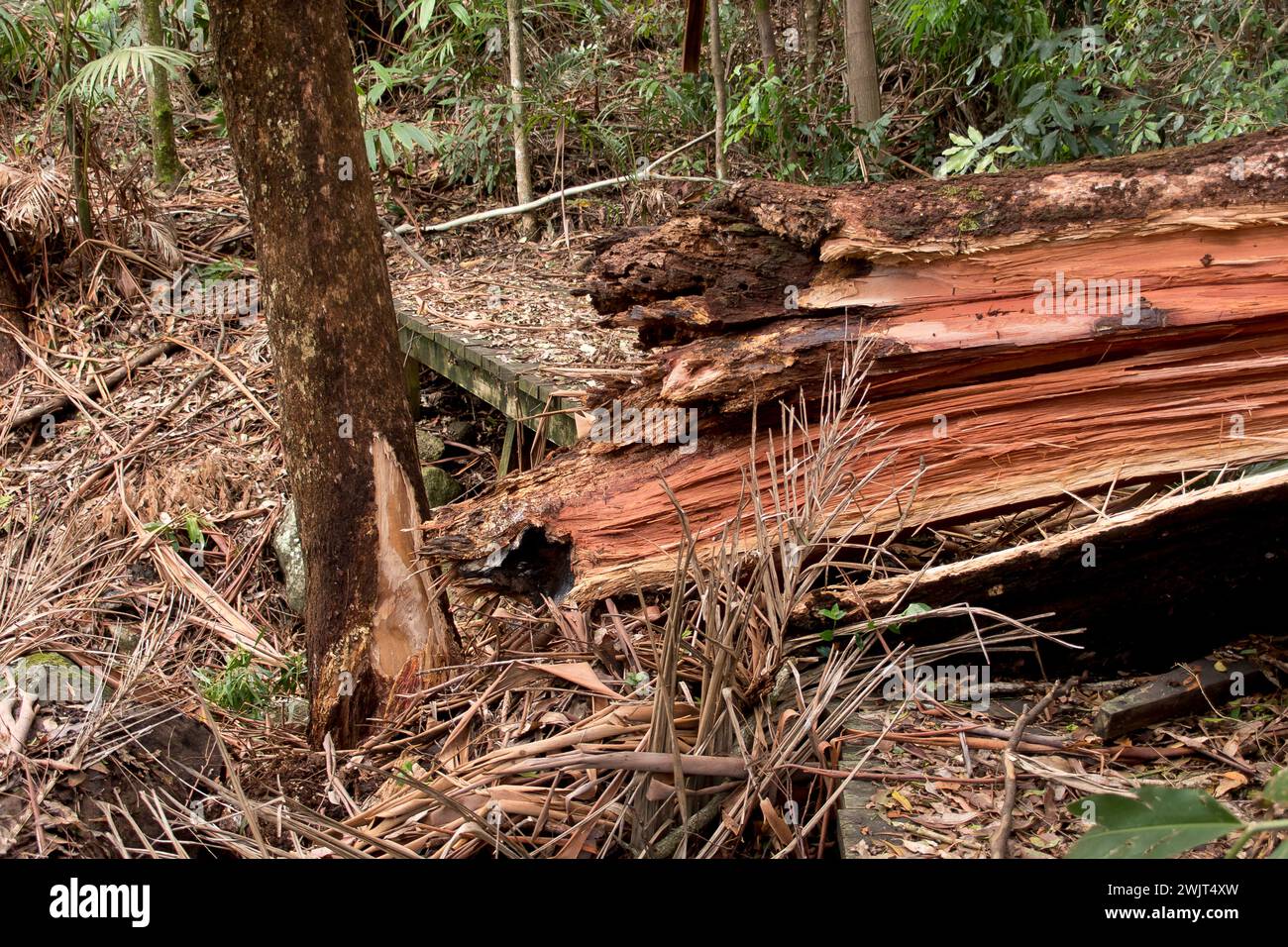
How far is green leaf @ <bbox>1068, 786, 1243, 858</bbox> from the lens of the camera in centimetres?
132

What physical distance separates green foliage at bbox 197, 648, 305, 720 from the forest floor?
0.01 metres

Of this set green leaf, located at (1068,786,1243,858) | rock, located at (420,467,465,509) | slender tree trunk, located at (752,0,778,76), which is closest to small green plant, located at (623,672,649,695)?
green leaf, located at (1068,786,1243,858)

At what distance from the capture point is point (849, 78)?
682 centimetres

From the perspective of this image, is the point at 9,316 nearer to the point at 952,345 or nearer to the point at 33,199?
the point at 33,199

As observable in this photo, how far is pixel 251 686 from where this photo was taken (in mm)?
4805

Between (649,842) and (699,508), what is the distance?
132cm

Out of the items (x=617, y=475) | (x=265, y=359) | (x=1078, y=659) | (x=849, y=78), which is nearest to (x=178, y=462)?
(x=265, y=359)

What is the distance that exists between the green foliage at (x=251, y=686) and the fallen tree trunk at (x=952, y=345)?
5.00ft

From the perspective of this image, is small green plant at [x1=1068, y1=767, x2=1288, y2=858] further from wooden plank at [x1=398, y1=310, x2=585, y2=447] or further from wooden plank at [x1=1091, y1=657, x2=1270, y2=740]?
wooden plank at [x1=398, y1=310, x2=585, y2=447]

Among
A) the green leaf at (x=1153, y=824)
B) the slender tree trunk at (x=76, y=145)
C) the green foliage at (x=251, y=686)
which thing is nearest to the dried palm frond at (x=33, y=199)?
the slender tree trunk at (x=76, y=145)

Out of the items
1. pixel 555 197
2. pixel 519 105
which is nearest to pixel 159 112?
pixel 519 105

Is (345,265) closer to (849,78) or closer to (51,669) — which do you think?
(51,669)
